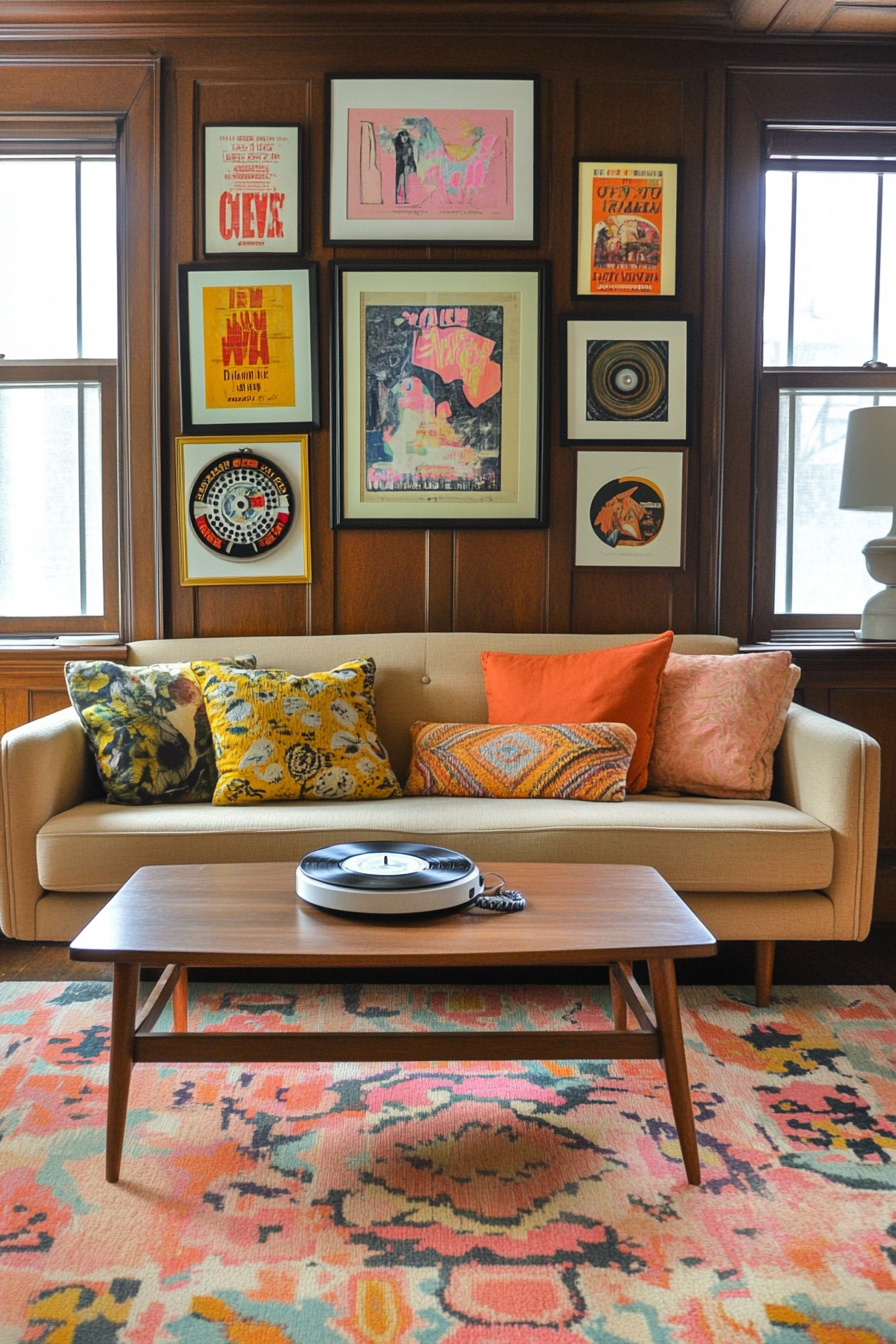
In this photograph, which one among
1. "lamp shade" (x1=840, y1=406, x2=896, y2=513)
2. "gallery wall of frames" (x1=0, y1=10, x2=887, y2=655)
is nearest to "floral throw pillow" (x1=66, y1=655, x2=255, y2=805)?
"gallery wall of frames" (x1=0, y1=10, x2=887, y2=655)

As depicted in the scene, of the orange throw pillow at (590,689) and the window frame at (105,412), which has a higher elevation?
the window frame at (105,412)

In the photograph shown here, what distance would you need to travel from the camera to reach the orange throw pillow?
109 inches

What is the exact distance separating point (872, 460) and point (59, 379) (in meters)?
2.59

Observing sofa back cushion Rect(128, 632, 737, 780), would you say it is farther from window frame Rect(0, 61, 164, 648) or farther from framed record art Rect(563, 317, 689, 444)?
framed record art Rect(563, 317, 689, 444)

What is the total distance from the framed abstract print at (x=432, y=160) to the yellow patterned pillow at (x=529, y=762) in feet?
5.22

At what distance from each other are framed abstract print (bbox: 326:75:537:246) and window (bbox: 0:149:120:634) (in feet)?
2.61

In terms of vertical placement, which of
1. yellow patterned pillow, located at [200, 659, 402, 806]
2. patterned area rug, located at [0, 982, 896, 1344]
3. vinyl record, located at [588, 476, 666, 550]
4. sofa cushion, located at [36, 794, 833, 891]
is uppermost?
vinyl record, located at [588, 476, 666, 550]

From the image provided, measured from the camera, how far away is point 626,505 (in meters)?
3.26

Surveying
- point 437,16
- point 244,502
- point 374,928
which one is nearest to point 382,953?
point 374,928

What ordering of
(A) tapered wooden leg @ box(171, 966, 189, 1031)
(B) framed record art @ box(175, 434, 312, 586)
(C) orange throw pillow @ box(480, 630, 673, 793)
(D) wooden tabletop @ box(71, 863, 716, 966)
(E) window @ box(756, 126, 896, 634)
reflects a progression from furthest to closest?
(E) window @ box(756, 126, 896, 634), (B) framed record art @ box(175, 434, 312, 586), (C) orange throw pillow @ box(480, 630, 673, 793), (A) tapered wooden leg @ box(171, 966, 189, 1031), (D) wooden tabletop @ box(71, 863, 716, 966)

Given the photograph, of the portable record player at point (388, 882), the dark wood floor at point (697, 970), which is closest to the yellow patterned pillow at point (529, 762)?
the dark wood floor at point (697, 970)

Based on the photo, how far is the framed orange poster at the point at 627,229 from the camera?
3205 mm

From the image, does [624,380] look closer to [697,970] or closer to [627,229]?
[627,229]

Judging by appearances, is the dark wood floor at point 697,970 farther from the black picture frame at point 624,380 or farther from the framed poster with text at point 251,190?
the framed poster with text at point 251,190
